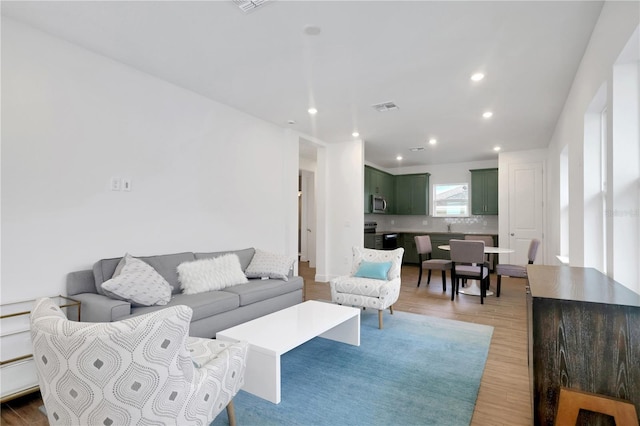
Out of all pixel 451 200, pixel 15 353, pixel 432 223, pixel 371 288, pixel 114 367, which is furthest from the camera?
pixel 432 223

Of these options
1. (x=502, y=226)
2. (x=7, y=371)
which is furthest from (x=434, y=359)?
(x=502, y=226)

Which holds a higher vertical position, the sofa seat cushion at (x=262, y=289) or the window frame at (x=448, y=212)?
the window frame at (x=448, y=212)

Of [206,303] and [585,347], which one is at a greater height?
[585,347]

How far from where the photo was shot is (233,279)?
11.8ft

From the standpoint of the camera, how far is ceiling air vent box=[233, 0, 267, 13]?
229 cm

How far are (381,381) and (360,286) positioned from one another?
139 centimetres

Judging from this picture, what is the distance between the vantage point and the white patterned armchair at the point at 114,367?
3.81ft

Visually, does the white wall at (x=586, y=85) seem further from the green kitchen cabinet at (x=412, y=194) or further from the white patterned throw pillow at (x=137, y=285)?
the green kitchen cabinet at (x=412, y=194)

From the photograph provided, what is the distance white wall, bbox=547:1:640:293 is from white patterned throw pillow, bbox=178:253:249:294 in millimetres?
3275

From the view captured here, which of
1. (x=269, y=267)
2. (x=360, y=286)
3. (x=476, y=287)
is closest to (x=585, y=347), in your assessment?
(x=360, y=286)

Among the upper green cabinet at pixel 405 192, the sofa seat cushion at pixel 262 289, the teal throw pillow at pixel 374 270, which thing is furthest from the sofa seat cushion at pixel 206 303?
the upper green cabinet at pixel 405 192

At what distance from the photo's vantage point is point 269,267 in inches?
158

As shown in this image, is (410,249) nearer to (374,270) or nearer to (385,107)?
(374,270)

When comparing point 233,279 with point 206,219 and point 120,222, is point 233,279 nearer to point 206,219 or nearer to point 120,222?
point 206,219
